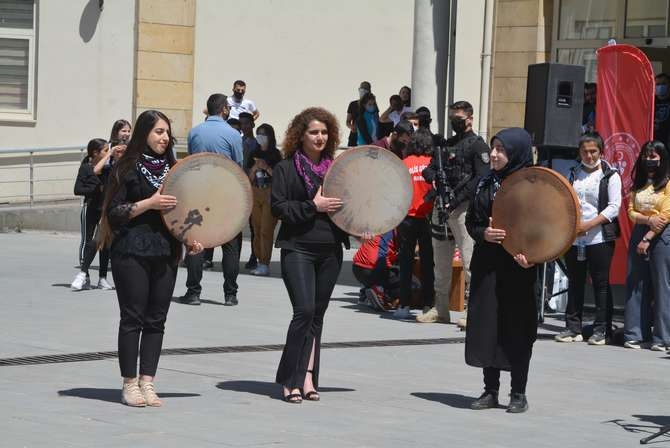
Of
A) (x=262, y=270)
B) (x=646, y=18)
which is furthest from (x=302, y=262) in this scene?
(x=646, y=18)

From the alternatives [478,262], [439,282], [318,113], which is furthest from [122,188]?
[439,282]

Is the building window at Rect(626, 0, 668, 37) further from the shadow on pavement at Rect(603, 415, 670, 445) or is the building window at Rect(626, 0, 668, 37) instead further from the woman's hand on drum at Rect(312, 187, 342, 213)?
the woman's hand on drum at Rect(312, 187, 342, 213)

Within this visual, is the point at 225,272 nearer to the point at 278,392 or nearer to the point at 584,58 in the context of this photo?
the point at 278,392

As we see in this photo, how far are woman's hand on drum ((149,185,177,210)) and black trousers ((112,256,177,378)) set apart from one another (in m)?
0.31

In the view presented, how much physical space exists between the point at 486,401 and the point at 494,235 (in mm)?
1024

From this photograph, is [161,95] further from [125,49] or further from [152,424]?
[152,424]

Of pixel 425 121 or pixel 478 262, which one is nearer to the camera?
pixel 478 262

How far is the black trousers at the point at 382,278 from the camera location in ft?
48.1

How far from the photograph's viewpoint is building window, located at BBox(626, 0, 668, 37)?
19.2 meters

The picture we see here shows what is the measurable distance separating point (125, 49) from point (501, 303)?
1413 centimetres

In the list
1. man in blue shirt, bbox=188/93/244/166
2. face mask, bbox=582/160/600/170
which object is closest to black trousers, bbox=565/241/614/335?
face mask, bbox=582/160/600/170

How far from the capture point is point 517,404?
365 inches

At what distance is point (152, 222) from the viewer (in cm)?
892

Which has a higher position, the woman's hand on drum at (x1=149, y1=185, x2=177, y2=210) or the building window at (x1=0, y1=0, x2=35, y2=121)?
the building window at (x1=0, y1=0, x2=35, y2=121)
